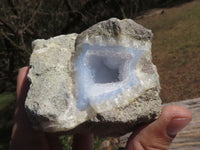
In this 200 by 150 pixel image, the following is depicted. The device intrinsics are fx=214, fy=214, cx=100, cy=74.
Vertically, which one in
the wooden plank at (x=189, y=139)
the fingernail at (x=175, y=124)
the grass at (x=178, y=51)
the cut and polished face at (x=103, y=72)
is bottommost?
the grass at (x=178, y=51)

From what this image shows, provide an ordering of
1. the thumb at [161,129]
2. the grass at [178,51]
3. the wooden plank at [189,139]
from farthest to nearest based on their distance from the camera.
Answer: the grass at [178,51], the wooden plank at [189,139], the thumb at [161,129]

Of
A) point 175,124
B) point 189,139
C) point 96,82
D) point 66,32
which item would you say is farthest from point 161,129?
point 66,32

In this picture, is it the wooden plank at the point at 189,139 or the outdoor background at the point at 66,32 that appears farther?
the outdoor background at the point at 66,32

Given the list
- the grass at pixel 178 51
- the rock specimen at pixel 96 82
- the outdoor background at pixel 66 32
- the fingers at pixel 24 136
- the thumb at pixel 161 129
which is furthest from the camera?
the grass at pixel 178 51

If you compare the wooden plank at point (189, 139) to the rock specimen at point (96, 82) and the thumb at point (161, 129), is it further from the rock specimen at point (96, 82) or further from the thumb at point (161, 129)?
the rock specimen at point (96, 82)

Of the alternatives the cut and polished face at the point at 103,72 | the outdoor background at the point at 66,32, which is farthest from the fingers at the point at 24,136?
the outdoor background at the point at 66,32

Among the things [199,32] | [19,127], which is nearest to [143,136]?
[19,127]

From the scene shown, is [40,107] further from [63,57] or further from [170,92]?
[170,92]
